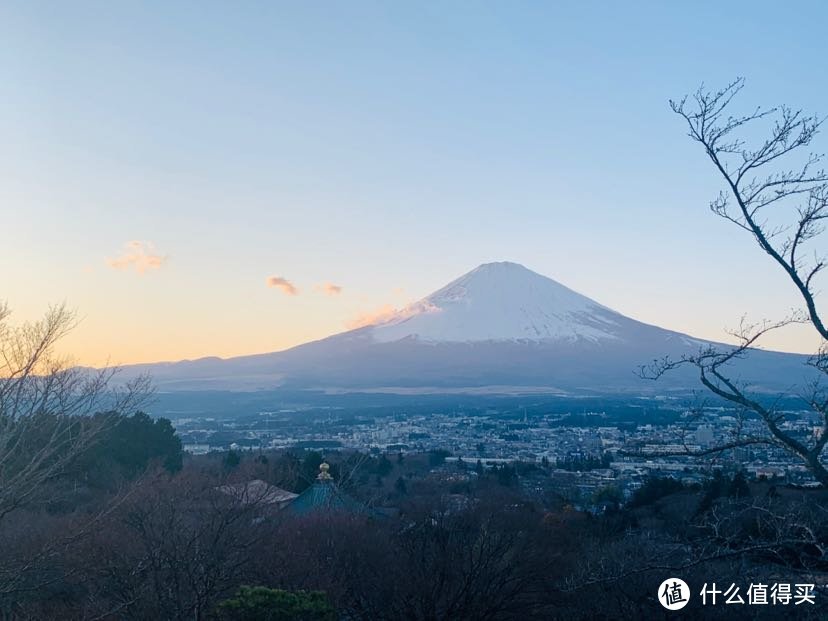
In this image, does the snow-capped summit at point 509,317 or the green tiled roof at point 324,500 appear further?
the snow-capped summit at point 509,317

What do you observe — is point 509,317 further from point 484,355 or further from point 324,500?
point 324,500

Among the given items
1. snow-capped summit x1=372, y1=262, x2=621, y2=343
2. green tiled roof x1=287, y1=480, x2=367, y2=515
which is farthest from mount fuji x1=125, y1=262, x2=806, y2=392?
green tiled roof x1=287, y1=480, x2=367, y2=515

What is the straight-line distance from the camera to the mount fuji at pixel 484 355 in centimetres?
7444

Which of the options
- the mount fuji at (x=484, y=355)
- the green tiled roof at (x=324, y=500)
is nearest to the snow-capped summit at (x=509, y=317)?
the mount fuji at (x=484, y=355)

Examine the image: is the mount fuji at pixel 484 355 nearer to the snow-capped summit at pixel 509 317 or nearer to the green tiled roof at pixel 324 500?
the snow-capped summit at pixel 509 317

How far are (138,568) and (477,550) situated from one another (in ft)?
12.7

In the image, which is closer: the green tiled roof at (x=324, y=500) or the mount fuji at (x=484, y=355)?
the green tiled roof at (x=324, y=500)

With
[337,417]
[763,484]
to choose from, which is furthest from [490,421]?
[763,484]

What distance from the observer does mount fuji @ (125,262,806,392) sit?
74438 mm

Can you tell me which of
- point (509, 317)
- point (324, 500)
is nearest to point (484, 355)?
point (509, 317)

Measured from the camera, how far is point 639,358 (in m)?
72.8

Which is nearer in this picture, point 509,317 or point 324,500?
point 324,500

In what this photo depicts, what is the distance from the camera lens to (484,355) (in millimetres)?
81812

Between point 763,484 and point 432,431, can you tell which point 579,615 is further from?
point 432,431
